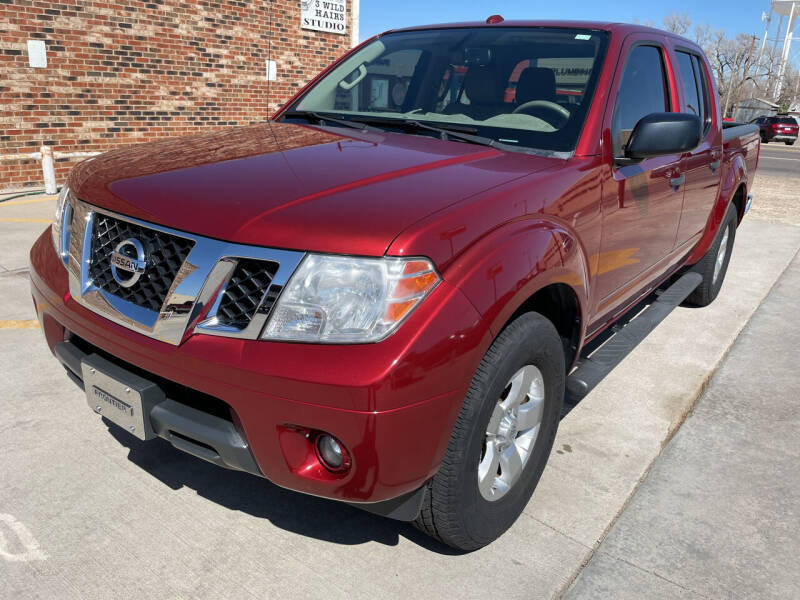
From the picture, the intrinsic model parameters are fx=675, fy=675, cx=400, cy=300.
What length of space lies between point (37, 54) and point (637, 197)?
9.04 meters

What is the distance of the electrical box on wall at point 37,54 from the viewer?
29.7 feet

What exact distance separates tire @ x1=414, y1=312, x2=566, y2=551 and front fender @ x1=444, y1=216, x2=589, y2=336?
0.42 feet

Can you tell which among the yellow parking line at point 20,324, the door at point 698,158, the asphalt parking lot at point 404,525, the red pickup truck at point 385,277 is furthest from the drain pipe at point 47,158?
the door at point 698,158

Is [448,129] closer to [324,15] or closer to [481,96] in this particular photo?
[481,96]

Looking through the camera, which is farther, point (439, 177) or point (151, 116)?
point (151, 116)

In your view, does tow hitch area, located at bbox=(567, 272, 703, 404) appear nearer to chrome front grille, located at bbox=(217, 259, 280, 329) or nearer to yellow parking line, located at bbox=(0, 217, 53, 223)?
chrome front grille, located at bbox=(217, 259, 280, 329)

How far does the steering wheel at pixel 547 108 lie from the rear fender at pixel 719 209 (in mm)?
2182

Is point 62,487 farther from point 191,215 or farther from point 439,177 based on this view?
point 439,177

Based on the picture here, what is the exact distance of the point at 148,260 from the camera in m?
2.04

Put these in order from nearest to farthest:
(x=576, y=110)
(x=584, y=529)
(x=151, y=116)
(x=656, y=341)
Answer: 1. (x=584, y=529)
2. (x=576, y=110)
3. (x=656, y=341)
4. (x=151, y=116)

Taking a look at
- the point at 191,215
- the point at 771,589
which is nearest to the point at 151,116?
the point at 191,215

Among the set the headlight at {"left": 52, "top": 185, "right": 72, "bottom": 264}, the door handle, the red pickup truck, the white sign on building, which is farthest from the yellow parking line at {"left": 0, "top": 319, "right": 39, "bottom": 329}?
the white sign on building

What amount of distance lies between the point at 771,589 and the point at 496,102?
213cm

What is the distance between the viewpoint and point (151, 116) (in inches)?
420
